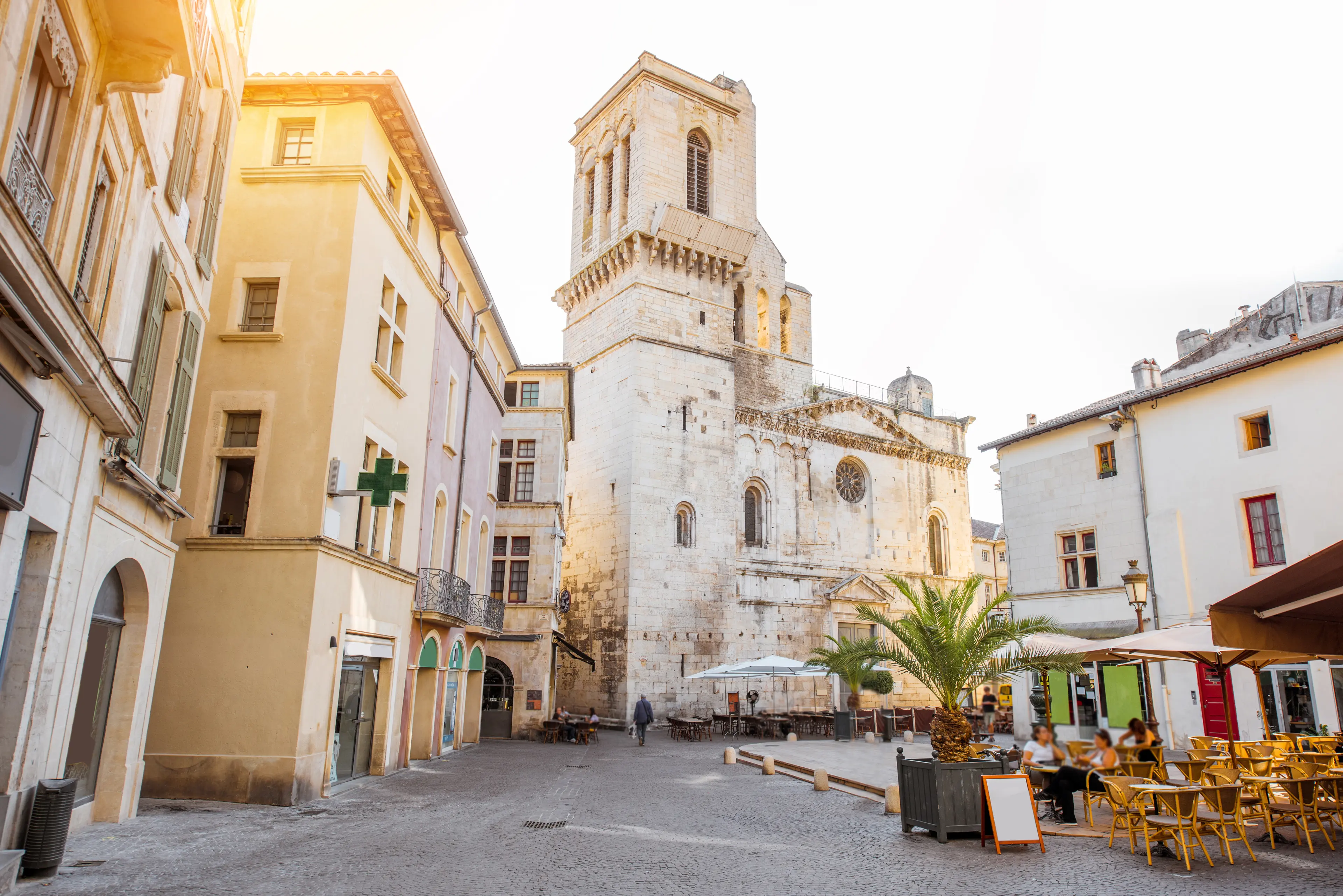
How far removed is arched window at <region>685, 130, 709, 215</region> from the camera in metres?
36.8

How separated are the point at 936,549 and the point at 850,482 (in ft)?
20.2

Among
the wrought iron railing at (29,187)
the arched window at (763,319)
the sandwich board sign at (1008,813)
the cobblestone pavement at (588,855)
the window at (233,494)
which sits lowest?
the cobblestone pavement at (588,855)

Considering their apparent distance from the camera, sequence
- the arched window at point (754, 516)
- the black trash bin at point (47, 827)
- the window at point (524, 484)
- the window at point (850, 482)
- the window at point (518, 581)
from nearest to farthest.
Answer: the black trash bin at point (47, 827)
the window at point (518, 581)
the window at point (524, 484)
the arched window at point (754, 516)
the window at point (850, 482)

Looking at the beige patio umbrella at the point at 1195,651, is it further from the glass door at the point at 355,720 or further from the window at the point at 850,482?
the window at the point at 850,482

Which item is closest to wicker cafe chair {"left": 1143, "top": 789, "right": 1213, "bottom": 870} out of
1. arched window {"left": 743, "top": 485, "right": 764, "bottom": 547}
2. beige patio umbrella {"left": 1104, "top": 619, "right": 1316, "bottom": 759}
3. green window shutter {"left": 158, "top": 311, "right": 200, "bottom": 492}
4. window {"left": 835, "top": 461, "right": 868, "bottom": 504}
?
beige patio umbrella {"left": 1104, "top": 619, "right": 1316, "bottom": 759}

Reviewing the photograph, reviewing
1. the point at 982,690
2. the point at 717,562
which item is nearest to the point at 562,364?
the point at 717,562

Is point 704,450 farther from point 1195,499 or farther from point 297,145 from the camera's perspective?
point 297,145

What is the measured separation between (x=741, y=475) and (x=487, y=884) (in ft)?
91.9

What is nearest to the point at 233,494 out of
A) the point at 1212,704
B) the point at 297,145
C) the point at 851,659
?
the point at 297,145

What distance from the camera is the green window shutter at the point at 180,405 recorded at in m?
10.4

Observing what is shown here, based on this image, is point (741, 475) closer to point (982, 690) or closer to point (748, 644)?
point (748, 644)

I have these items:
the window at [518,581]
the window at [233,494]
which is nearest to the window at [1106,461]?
the window at [518,581]

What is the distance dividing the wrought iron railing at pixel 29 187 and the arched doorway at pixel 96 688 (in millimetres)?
4128

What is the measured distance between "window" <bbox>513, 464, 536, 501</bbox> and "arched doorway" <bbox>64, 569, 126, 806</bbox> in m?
17.3
